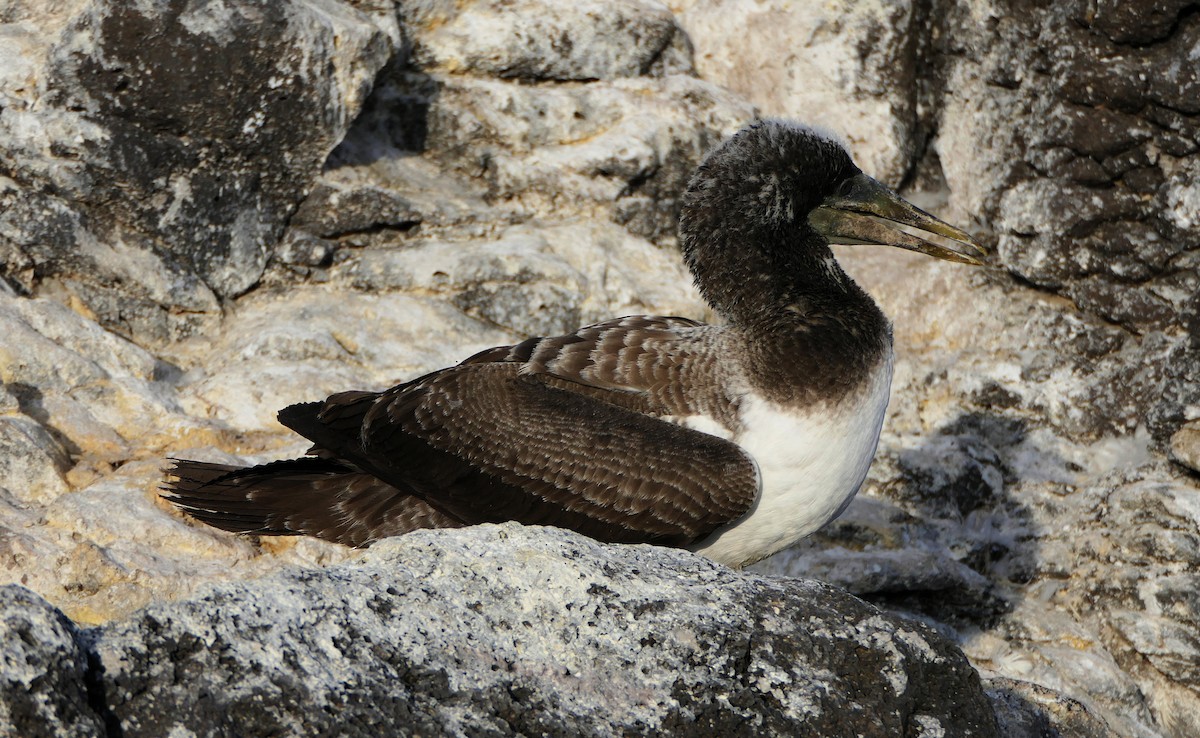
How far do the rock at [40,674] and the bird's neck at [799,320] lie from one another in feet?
9.97

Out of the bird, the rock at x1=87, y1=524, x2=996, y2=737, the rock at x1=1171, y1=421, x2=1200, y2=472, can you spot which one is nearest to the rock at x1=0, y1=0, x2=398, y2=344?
the bird

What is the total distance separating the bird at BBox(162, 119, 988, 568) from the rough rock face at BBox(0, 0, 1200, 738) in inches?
15.0

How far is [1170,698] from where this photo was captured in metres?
6.54

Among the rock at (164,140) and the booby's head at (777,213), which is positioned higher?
the booby's head at (777,213)

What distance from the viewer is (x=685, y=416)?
523 centimetres

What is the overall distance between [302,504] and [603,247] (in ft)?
11.1

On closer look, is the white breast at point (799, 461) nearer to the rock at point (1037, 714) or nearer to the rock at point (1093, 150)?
the rock at point (1037, 714)

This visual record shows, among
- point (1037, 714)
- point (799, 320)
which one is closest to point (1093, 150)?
point (799, 320)

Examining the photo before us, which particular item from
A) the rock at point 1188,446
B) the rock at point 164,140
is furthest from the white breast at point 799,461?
the rock at point 164,140

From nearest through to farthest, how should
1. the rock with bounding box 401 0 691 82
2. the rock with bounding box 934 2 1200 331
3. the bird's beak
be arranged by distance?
the bird's beak → the rock with bounding box 934 2 1200 331 → the rock with bounding box 401 0 691 82

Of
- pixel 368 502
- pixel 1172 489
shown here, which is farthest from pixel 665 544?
pixel 1172 489

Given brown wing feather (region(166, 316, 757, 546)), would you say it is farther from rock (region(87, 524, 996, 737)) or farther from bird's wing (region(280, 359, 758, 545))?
rock (region(87, 524, 996, 737))

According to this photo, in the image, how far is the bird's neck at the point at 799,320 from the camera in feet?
16.8

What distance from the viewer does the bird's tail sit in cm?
553
